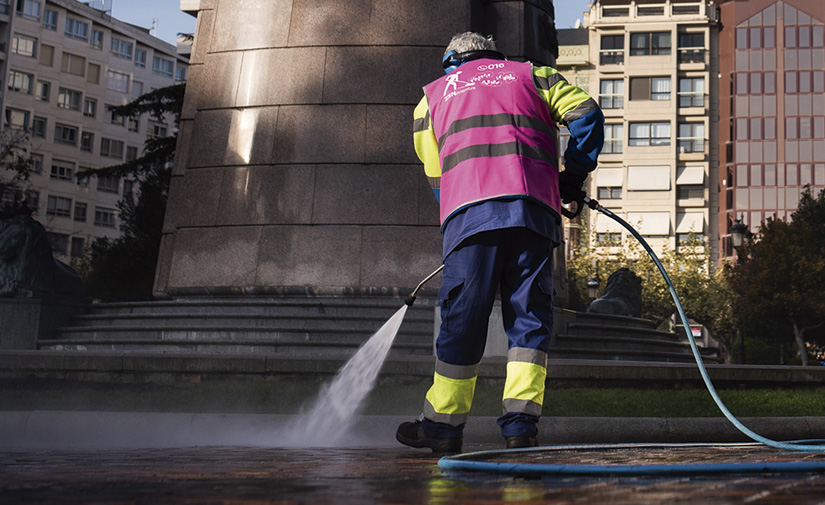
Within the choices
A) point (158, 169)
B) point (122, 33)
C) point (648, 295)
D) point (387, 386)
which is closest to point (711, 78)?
point (648, 295)

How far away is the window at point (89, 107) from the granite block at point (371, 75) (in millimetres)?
69583

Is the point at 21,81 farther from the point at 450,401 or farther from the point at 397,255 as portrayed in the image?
the point at 450,401

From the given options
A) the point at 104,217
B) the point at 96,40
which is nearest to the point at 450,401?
the point at 104,217

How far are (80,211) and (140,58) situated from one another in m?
16.4

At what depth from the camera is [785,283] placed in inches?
1500

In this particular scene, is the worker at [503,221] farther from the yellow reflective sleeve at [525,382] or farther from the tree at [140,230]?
the tree at [140,230]

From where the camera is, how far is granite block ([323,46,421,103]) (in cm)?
1345

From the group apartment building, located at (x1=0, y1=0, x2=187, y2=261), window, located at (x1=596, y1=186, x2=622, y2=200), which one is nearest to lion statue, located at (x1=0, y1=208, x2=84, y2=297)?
apartment building, located at (x1=0, y1=0, x2=187, y2=261)

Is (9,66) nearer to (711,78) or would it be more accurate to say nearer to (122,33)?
(122,33)

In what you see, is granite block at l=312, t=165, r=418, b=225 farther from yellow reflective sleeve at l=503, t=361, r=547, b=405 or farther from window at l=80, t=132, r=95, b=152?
window at l=80, t=132, r=95, b=152

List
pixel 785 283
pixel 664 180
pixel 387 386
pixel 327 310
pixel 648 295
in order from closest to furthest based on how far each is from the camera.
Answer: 1. pixel 387 386
2. pixel 327 310
3. pixel 785 283
4. pixel 648 295
5. pixel 664 180

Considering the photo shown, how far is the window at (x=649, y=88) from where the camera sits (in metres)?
73.2

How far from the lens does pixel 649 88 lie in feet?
241

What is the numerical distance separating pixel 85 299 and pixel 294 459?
10779 mm
